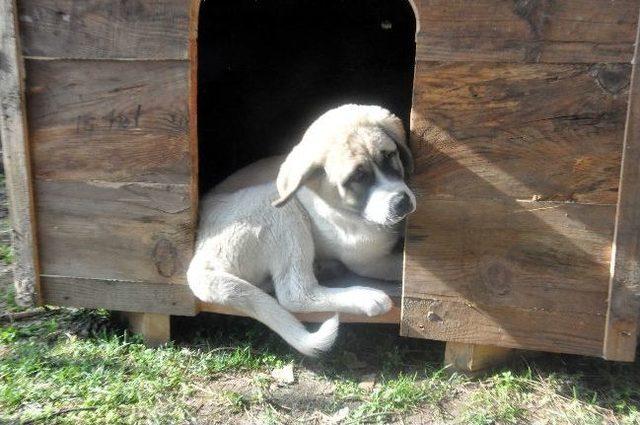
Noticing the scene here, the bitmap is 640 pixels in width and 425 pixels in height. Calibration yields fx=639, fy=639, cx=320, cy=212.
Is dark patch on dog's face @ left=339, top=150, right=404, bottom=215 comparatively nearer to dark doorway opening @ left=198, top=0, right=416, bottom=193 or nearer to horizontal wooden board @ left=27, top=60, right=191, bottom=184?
horizontal wooden board @ left=27, top=60, right=191, bottom=184

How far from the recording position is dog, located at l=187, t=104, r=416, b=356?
2271 mm

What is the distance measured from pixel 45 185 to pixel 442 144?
157cm

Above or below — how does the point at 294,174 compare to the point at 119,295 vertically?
above

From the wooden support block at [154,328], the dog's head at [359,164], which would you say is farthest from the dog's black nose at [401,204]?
the wooden support block at [154,328]

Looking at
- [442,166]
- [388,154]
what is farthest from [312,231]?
[442,166]

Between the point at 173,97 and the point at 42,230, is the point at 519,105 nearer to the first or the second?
the point at 173,97

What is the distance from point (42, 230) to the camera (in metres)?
2.61

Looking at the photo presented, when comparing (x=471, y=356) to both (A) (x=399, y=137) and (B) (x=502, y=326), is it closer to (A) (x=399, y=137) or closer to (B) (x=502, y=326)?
(B) (x=502, y=326)

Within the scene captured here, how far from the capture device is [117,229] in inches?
101

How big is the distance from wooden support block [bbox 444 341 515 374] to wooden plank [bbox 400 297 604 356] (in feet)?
0.21

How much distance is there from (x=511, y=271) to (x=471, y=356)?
1.27 ft

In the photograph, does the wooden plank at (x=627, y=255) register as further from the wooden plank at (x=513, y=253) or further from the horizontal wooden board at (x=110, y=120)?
the horizontal wooden board at (x=110, y=120)

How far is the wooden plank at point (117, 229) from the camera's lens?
2.50 metres

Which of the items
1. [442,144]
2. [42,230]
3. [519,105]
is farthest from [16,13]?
[519,105]
